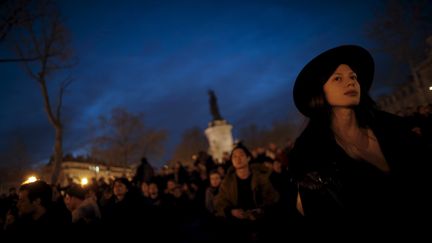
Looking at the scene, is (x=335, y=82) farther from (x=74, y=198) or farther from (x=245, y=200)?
(x=74, y=198)

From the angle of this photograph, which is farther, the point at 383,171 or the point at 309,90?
the point at 309,90

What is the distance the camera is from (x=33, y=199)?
327 centimetres

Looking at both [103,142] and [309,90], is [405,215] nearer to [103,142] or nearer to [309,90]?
[309,90]

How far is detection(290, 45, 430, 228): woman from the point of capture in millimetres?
1256

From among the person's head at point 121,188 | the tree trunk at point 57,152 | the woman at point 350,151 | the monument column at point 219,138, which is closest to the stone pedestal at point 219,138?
the monument column at point 219,138

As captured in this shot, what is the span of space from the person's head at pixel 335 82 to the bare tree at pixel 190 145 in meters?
62.5

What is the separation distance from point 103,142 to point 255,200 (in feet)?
121

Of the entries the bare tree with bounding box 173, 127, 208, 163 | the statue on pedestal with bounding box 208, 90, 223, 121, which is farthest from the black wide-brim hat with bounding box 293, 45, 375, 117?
the bare tree with bounding box 173, 127, 208, 163

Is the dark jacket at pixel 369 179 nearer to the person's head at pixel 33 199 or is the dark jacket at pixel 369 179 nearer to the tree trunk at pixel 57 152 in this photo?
the person's head at pixel 33 199

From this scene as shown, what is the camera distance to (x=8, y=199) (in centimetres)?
860

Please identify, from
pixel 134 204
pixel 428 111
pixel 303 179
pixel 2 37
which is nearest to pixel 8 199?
pixel 2 37

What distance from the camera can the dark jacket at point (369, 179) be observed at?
4.01ft

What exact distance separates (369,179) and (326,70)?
2.41ft

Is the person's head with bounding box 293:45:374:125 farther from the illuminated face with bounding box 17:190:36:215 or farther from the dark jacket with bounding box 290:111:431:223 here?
the illuminated face with bounding box 17:190:36:215
